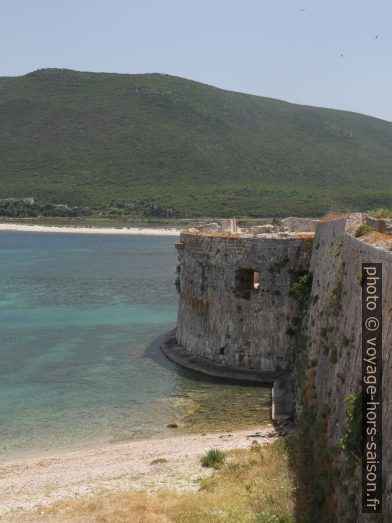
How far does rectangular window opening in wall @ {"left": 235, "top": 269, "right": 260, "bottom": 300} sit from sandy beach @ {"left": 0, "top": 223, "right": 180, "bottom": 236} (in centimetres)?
7438

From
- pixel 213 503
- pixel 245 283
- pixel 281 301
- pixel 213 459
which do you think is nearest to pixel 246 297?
pixel 245 283

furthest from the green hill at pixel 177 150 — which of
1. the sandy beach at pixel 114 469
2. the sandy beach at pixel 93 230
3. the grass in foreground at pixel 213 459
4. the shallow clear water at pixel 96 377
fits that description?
the grass in foreground at pixel 213 459

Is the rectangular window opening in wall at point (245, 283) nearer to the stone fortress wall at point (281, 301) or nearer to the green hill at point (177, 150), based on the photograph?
the stone fortress wall at point (281, 301)

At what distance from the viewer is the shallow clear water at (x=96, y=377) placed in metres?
18.5

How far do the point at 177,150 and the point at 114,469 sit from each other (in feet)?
407

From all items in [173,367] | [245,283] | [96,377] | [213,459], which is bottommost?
[96,377]

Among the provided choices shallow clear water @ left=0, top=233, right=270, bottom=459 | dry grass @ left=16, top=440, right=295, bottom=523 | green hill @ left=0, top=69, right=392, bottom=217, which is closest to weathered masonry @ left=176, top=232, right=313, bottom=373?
shallow clear water @ left=0, top=233, right=270, bottom=459

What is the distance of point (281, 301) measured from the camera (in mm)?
21578

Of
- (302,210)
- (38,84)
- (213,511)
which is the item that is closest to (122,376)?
(213,511)

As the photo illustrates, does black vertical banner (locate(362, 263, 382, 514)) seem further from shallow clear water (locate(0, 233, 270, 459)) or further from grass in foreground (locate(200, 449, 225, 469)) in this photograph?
shallow clear water (locate(0, 233, 270, 459))

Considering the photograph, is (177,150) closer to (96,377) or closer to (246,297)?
(96,377)

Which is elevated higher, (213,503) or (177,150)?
(177,150)

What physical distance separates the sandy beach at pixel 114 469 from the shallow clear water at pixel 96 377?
1.07m

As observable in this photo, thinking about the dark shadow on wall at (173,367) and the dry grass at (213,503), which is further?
the dark shadow on wall at (173,367)
